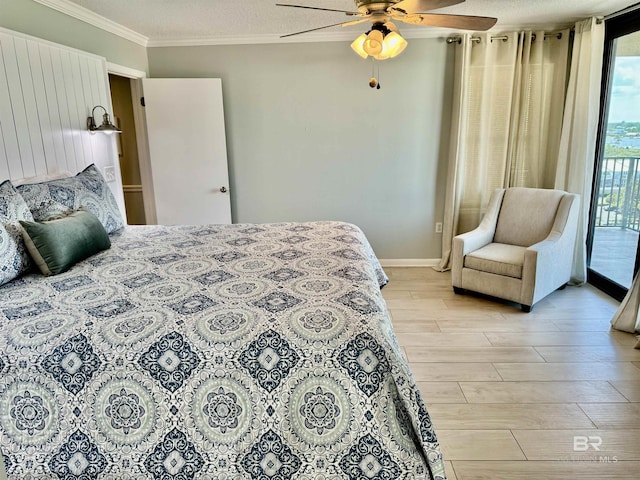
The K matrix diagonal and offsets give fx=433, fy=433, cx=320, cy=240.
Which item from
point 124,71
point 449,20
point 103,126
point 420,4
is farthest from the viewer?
point 124,71

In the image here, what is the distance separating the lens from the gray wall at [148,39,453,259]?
420 cm

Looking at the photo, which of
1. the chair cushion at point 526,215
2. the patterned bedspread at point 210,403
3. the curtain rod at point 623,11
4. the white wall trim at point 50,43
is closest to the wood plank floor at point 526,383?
the chair cushion at point 526,215

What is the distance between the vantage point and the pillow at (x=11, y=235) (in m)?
1.98

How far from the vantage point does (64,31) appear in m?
2.99

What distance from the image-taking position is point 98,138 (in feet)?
11.2

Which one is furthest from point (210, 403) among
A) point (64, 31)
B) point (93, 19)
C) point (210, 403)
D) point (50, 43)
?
point (93, 19)

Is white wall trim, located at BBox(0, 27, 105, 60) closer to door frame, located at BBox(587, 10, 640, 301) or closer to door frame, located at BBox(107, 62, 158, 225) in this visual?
door frame, located at BBox(107, 62, 158, 225)

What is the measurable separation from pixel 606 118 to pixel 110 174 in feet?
14.1

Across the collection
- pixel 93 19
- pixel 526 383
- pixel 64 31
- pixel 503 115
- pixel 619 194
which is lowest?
pixel 526 383

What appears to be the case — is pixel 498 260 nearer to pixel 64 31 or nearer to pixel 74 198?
pixel 74 198

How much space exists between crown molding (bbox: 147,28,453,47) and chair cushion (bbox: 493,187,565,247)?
1.66 meters

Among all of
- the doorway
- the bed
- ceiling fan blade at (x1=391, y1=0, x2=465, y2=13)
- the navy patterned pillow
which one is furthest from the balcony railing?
the doorway

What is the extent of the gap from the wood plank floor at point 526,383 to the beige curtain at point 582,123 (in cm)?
71

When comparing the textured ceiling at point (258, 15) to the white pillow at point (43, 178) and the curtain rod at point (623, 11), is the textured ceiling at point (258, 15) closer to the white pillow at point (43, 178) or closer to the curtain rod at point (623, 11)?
the curtain rod at point (623, 11)
